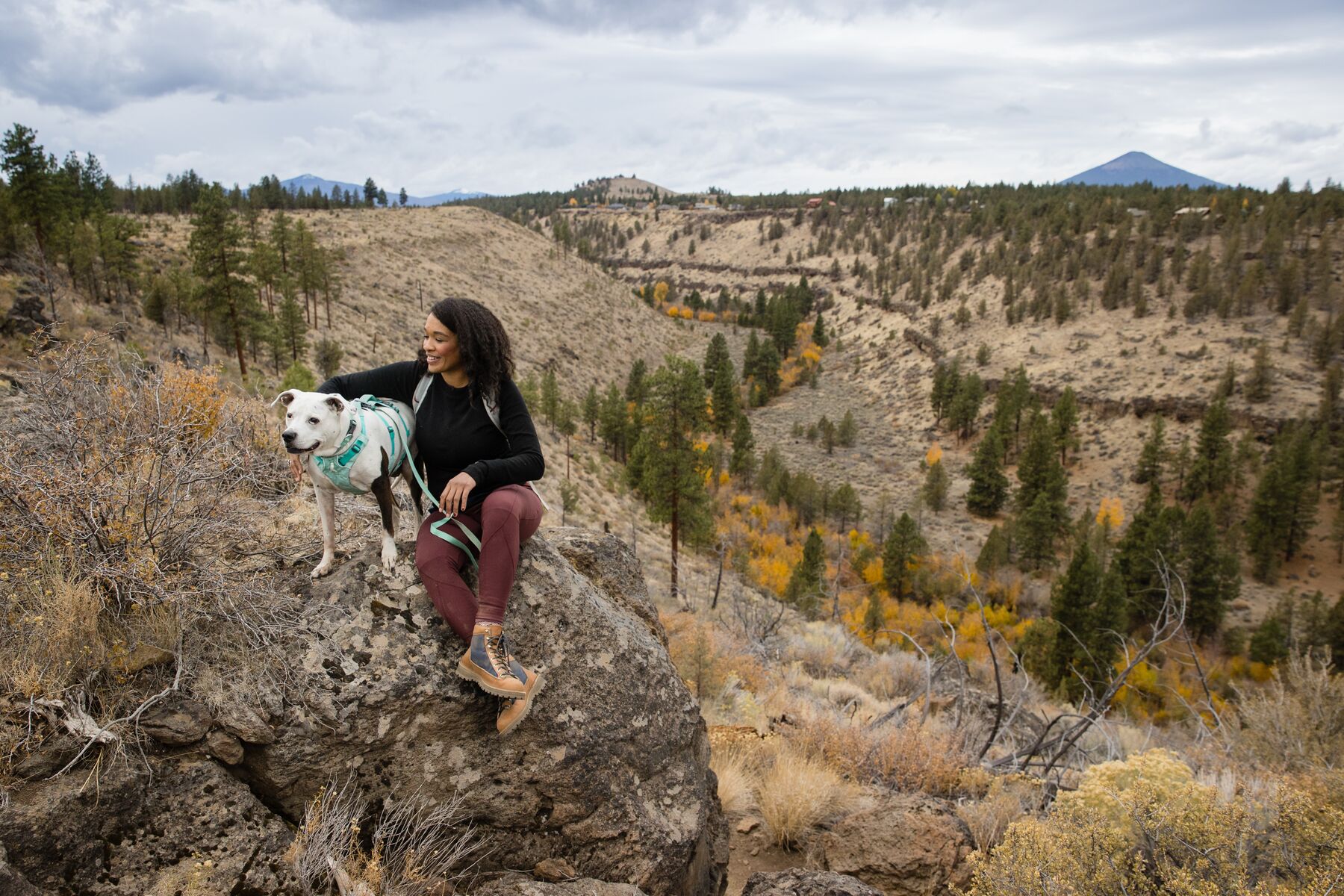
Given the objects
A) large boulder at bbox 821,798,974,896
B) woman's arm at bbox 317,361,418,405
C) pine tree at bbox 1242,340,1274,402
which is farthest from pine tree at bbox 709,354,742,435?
woman's arm at bbox 317,361,418,405

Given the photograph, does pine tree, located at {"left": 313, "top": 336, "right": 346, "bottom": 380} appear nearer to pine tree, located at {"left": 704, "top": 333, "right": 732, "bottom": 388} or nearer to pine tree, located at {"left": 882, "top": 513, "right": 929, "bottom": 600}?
pine tree, located at {"left": 882, "top": 513, "right": 929, "bottom": 600}

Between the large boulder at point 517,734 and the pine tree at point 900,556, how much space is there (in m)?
35.9

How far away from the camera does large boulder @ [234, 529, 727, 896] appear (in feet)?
9.68

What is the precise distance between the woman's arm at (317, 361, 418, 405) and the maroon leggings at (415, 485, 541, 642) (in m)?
0.76

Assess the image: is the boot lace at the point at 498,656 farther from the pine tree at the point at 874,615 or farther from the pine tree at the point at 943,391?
the pine tree at the point at 943,391

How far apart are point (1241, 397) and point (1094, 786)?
7045cm

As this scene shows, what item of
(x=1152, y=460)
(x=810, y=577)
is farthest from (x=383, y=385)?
(x=1152, y=460)

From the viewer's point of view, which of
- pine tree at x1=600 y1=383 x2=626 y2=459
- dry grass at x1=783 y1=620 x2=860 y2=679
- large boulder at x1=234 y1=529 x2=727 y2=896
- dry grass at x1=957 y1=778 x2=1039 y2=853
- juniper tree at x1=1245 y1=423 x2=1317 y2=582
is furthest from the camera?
pine tree at x1=600 y1=383 x2=626 y2=459

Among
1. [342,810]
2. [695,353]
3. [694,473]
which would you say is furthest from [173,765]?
[695,353]

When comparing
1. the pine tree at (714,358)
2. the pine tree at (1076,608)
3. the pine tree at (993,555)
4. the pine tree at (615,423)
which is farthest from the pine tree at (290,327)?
the pine tree at (714,358)

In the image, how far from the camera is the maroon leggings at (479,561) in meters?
3.21

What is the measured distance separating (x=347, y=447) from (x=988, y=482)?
52.3m

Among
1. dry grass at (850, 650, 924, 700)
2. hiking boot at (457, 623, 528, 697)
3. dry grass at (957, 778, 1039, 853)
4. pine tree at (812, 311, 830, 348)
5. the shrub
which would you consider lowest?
dry grass at (850, 650, 924, 700)

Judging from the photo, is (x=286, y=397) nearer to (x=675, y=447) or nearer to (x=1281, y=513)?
(x=675, y=447)
